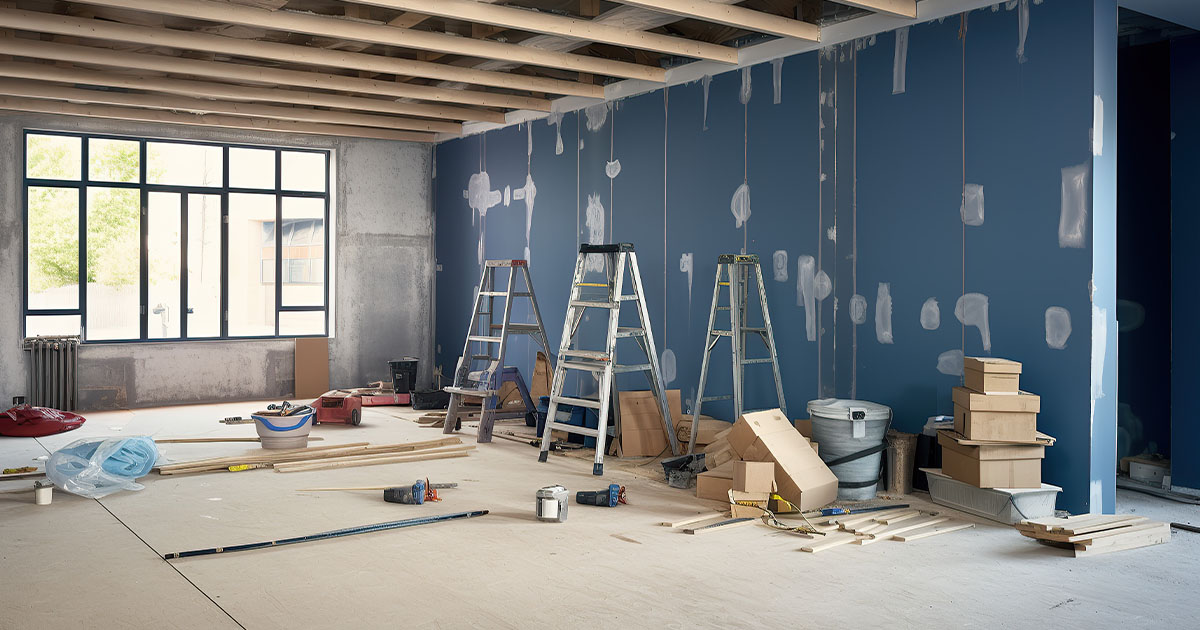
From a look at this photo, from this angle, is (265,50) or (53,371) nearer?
(265,50)

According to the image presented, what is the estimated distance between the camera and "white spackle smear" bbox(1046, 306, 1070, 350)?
5.38m

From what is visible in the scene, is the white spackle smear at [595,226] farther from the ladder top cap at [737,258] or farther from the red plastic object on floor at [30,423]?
the red plastic object on floor at [30,423]

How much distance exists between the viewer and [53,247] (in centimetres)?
979

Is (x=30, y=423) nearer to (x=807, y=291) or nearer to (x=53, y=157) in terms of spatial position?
(x=53, y=157)

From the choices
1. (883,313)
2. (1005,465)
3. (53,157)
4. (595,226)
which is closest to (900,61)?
(883,313)

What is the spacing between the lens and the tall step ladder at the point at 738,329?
6.90 m

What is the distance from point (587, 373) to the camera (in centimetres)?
900

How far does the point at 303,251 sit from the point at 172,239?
4.66 feet

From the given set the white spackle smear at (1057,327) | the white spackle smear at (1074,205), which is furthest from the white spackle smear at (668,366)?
the white spackle smear at (1074,205)

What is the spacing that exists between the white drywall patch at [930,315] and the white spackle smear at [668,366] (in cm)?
Result: 242

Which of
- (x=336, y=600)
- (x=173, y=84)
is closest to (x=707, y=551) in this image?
(x=336, y=600)

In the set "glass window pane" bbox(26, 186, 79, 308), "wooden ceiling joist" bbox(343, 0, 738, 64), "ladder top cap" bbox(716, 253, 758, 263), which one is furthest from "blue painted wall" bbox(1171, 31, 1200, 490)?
"glass window pane" bbox(26, 186, 79, 308)

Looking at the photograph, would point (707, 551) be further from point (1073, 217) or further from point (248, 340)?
A: point (248, 340)

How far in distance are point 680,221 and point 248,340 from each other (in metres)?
5.57
